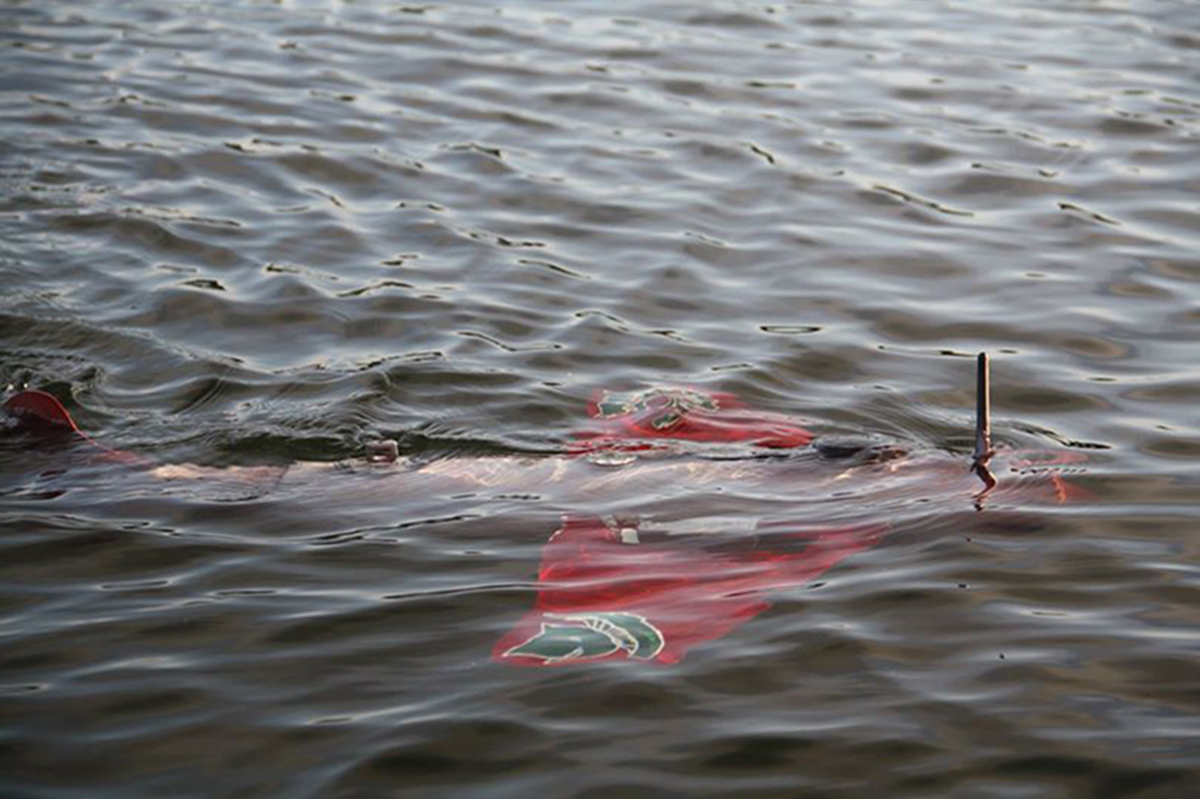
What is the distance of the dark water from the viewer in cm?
389

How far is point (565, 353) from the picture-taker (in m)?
6.36

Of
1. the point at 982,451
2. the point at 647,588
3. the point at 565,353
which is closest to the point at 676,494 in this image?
the point at 647,588

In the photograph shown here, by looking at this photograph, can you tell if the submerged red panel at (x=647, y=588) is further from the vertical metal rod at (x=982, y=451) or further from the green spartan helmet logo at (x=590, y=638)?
the vertical metal rod at (x=982, y=451)

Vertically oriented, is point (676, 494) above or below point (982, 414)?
below

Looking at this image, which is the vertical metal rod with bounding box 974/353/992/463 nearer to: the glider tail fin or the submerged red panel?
the submerged red panel

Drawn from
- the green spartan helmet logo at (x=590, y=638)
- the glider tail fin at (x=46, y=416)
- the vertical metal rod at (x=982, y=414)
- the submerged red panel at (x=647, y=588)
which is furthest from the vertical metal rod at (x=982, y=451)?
the glider tail fin at (x=46, y=416)

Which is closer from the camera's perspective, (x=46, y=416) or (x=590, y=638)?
(x=590, y=638)

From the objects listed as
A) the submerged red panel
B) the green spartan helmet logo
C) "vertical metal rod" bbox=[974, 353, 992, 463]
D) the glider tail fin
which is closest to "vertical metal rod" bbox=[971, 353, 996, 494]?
"vertical metal rod" bbox=[974, 353, 992, 463]

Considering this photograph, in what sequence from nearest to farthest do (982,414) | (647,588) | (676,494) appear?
(647,588), (982,414), (676,494)

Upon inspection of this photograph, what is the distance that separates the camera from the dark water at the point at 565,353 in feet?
12.8

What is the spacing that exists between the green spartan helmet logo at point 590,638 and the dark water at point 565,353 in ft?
0.25

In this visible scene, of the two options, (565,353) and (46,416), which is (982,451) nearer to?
(565,353)

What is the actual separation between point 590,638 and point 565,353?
2278mm

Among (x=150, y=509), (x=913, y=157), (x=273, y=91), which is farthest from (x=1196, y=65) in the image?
(x=150, y=509)
